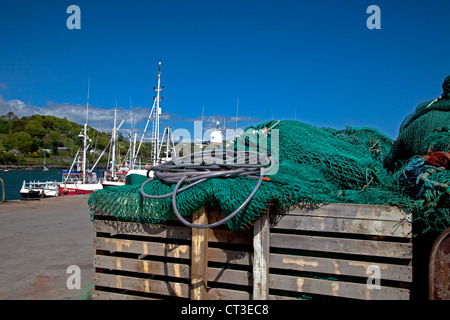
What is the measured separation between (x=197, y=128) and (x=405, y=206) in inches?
132

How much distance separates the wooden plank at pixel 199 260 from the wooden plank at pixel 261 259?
1.56ft

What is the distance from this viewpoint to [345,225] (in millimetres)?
2662

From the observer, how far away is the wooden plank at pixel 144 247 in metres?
3.09

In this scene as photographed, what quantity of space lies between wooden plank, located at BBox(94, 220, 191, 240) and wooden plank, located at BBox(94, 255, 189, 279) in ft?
0.89

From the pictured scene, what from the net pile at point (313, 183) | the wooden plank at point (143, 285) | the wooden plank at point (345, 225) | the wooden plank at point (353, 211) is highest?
the net pile at point (313, 183)

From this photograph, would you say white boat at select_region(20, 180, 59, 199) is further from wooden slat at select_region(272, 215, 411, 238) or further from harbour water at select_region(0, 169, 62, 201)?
wooden slat at select_region(272, 215, 411, 238)

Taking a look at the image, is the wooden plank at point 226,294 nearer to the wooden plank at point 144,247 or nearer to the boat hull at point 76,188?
the wooden plank at point 144,247

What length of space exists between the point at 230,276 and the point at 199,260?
12.7 inches

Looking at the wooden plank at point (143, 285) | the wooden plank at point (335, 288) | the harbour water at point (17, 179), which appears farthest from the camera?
the harbour water at point (17, 179)

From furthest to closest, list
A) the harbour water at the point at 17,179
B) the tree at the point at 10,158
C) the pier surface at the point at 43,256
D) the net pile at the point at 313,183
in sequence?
1. the tree at the point at 10,158
2. the harbour water at the point at 17,179
3. the pier surface at the point at 43,256
4. the net pile at the point at 313,183

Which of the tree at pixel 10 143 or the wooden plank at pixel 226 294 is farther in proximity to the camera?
the tree at pixel 10 143

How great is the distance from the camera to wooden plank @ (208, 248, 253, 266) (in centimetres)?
288

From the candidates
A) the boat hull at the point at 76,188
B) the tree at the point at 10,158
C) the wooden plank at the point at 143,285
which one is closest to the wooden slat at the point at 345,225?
the wooden plank at the point at 143,285
